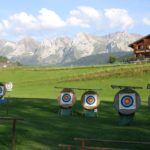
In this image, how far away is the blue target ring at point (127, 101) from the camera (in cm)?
2366

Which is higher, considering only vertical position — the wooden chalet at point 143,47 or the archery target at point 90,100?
the wooden chalet at point 143,47

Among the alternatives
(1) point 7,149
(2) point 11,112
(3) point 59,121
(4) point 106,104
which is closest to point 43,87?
(4) point 106,104

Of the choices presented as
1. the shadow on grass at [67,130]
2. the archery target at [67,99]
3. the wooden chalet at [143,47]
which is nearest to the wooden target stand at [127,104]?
the shadow on grass at [67,130]

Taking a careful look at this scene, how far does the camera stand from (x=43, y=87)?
62.0 meters

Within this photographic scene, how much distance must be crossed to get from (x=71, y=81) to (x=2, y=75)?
740 inches

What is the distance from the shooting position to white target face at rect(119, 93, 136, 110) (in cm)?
2366

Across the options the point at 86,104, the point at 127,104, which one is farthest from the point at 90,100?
the point at 127,104

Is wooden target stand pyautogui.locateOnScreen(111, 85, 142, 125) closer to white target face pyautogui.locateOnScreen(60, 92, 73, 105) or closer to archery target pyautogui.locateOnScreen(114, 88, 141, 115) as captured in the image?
archery target pyautogui.locateOnScreen(114, 88, 141, 115)

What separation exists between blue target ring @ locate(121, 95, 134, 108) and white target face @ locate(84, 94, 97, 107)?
4.85 metres

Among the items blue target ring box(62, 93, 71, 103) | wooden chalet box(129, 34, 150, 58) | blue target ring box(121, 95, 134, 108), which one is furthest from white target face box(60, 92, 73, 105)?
wooden chalet box(129, 34, 150, 58)

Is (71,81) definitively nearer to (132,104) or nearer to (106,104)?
(106,104)

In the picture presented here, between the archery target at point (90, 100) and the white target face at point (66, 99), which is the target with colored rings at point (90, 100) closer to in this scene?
the archery target at point (90, 100)

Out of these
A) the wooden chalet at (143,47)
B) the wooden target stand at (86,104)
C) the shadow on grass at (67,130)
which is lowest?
the shadow on grass at (67,130)

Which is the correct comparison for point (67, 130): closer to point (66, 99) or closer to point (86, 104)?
point (86, 104)
